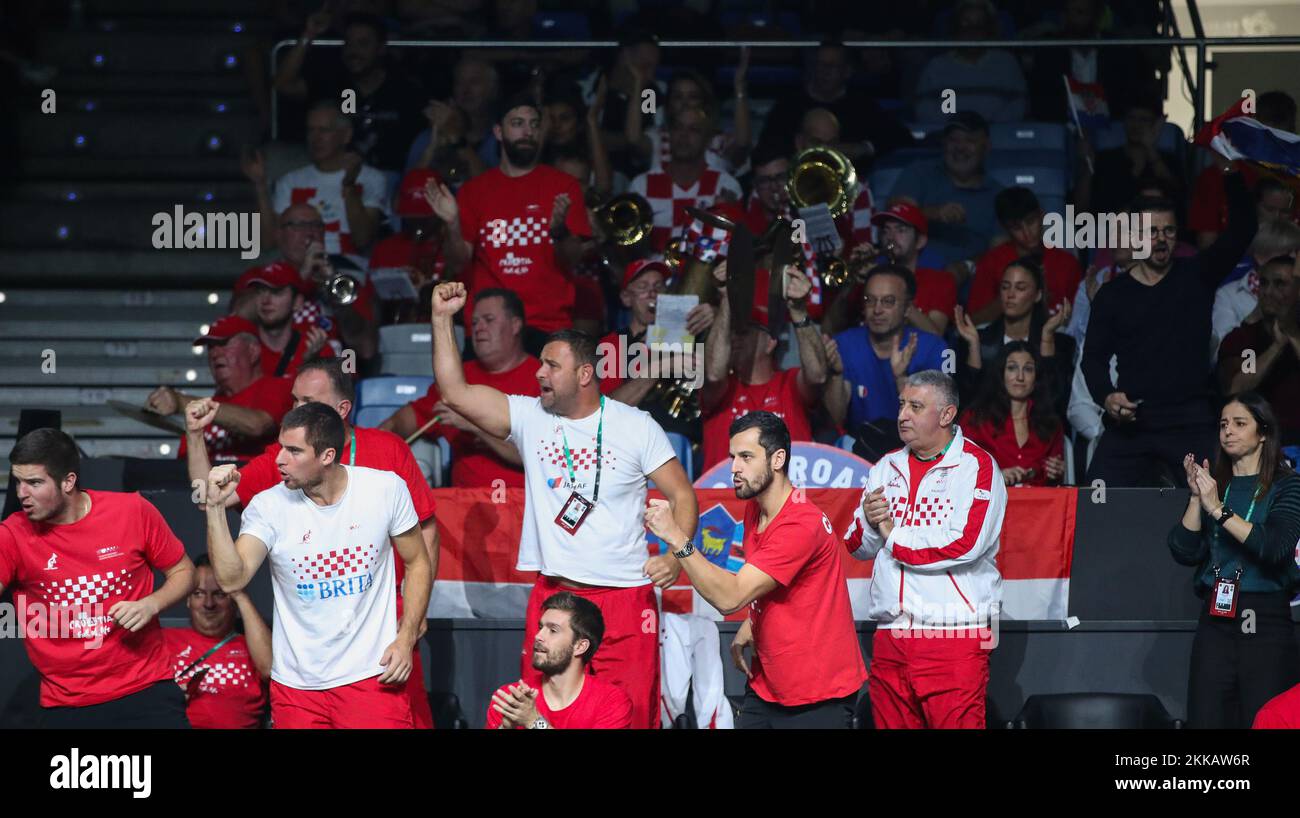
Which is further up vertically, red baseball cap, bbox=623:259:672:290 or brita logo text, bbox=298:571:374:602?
red baseball cap, bbox=623:259:672:290

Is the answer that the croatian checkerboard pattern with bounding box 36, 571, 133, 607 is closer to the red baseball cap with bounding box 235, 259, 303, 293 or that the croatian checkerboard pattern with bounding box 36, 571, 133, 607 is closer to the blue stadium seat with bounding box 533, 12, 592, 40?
the red baseball cap with bounding box 235, 259, 303, 293

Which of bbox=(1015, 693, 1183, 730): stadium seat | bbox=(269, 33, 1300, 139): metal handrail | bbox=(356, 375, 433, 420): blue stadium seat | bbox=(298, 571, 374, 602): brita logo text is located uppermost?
bbox=(269, 33, 1300, 139): metal handrail

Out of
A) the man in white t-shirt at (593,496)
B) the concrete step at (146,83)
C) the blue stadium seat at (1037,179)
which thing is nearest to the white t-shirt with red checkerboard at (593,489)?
the man in white t-shirt at (593,496)

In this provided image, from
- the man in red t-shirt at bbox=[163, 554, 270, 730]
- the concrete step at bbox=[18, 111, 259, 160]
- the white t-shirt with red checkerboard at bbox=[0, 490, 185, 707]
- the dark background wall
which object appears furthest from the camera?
the concrete step at bbox=[18, 111, 259, 160]

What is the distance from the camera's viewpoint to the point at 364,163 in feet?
38.7

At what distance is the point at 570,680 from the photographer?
658 cm

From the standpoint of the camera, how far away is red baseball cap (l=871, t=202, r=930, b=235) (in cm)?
1038

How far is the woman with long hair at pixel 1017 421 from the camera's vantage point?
8.96 meters

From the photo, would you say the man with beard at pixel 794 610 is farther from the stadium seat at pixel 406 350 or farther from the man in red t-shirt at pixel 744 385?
the stadium seat at pixel 406 350

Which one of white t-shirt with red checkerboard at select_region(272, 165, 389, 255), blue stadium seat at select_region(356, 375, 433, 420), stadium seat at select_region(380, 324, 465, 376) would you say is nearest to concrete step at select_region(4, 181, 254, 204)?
white t-shirt with red checkerboard at select_region(272, 165, 389, 255)

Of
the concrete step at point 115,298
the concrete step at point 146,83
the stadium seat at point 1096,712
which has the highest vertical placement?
the concrete step at point 146,83

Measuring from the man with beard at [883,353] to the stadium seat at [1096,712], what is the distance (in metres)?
2.18

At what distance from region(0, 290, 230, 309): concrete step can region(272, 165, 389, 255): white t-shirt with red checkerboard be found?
0.94 meters

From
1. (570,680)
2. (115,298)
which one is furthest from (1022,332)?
(115,298)
